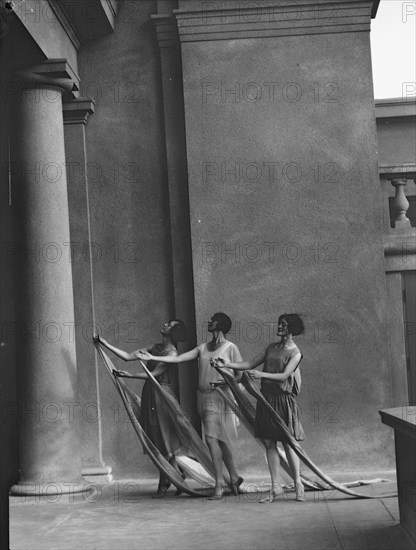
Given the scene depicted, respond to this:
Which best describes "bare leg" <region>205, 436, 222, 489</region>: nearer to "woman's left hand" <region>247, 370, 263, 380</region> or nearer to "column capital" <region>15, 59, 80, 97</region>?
"woman's left hand" <region>247, 370, 263, 380</region>

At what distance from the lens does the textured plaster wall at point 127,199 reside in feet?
39.2

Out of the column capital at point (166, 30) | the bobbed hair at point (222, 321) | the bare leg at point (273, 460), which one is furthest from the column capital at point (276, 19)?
the bare leg at point (273, 460)

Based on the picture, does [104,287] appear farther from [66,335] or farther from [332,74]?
[332,74]

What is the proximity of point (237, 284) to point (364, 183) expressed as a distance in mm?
2035

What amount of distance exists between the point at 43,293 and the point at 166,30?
379cm

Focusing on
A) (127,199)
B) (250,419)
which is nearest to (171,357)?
(250,419)

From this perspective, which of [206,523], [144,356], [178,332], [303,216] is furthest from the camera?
[303,216]

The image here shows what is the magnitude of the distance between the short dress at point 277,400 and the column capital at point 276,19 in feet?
13.4

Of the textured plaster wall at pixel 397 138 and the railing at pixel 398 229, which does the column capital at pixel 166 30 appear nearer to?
the railing at pixel 398 229

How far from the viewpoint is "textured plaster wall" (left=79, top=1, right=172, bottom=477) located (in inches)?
470

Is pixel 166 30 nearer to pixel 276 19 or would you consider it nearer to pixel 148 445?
pixel 276 19

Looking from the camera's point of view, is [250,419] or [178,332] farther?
[178,332]

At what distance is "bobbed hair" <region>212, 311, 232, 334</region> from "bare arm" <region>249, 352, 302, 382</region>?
0.78 metres

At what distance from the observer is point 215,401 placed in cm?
1075
